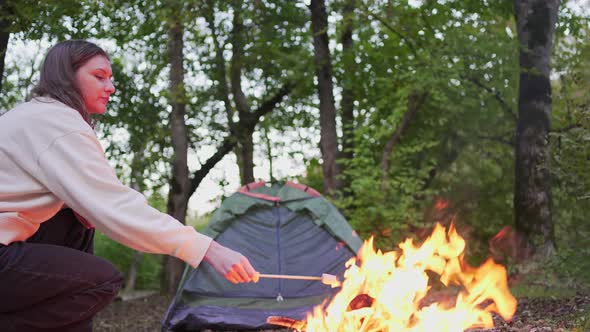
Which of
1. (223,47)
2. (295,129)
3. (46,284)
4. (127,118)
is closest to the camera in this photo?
(46,284)

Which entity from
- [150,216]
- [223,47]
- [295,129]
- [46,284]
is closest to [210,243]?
[150,216]

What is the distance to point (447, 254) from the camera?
448cm

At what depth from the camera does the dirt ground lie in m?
4.79

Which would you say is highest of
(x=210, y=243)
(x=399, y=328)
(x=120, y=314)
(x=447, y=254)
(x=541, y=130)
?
(x=541, y=130)

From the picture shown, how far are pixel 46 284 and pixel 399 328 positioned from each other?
222 cm

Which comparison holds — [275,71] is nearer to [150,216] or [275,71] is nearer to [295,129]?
[295,129]

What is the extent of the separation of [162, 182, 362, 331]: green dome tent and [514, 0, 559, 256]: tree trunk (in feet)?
10.2

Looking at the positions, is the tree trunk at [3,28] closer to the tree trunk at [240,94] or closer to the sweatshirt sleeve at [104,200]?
the tree trunk at [240,94]

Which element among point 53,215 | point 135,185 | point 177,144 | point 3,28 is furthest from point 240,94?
point 53,215

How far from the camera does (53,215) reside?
2320mm

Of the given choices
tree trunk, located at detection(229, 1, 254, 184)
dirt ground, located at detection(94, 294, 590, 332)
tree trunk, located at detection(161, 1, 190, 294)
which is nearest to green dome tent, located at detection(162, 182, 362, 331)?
dirt ground, located at detection(94, 294, 590, 332)

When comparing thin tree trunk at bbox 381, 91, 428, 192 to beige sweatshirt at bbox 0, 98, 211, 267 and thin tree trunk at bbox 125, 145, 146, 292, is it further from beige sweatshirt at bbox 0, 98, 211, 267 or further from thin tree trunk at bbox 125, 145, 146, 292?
beige sweatshirt at bbox 0, 98, 211, 267

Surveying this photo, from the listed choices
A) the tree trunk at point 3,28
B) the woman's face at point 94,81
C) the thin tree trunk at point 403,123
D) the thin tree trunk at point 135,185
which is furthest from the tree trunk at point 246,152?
the woman's face at point 94,81

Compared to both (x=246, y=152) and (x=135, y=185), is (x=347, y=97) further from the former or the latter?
(x=135, y=185)
